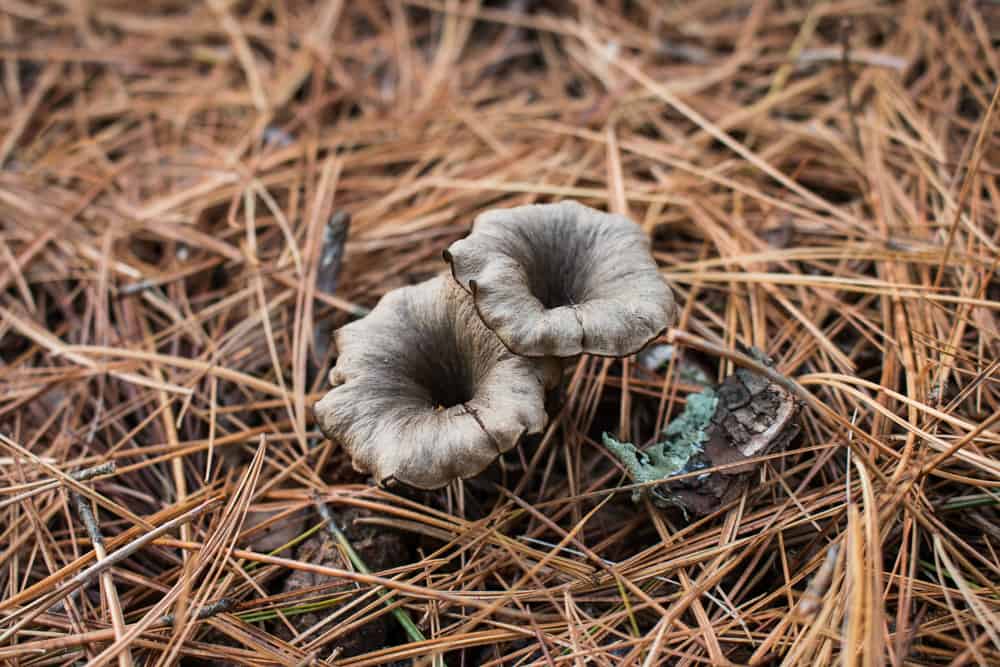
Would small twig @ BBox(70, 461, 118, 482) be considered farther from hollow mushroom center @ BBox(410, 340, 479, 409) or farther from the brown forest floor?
hollow mushroom center @ BBox(410, 340, 479, 409)

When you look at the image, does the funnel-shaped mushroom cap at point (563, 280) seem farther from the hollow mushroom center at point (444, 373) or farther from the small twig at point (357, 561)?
the small twig at point (357, 561)

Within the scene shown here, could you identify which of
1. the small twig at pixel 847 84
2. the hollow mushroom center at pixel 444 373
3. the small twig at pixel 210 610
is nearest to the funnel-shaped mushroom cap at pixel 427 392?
the hollow mushroom center at pixel 444 373

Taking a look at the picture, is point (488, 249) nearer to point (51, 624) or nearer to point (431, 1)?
point (51, 624)

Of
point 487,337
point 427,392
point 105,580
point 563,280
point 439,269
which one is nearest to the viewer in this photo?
point 105,580

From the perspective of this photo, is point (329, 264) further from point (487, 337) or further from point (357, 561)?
point (357, 561)

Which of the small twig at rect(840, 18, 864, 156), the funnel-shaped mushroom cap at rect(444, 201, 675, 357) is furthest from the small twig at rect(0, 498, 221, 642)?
the small twig at rect(840, 18, 864, 156)

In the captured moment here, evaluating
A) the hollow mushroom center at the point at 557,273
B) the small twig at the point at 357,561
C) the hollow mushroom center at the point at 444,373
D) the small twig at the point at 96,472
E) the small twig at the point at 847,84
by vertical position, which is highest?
the small twig at the point at 847,84

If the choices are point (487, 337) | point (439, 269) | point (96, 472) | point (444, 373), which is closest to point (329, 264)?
point (439, 269)
